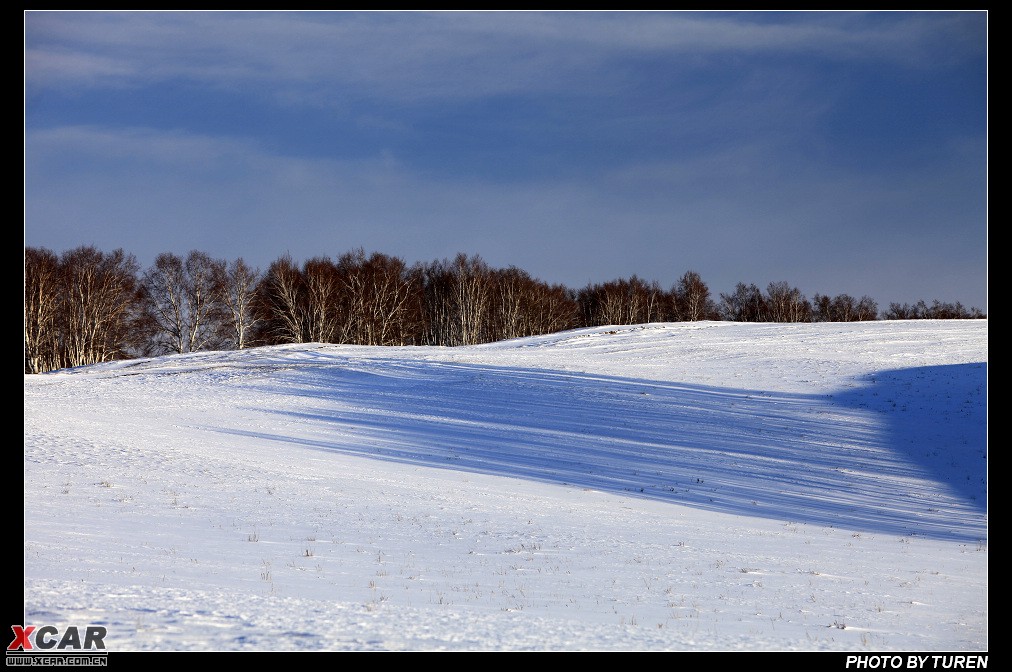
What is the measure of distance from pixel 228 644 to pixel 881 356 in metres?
38.2

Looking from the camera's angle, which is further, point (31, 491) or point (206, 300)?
point (206, 300)

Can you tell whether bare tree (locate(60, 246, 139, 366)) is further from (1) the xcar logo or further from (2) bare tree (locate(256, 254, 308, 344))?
(1) the xcar logo

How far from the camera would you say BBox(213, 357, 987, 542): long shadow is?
1711cm

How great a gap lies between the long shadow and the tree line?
2895cm

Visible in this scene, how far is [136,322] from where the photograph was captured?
57.8 m

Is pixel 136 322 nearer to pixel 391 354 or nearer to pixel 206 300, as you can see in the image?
pixel 206 300

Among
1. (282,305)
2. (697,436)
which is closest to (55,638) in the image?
(697,436)

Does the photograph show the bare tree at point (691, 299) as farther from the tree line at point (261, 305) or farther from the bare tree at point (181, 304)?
the bare tree at point (181, 304)

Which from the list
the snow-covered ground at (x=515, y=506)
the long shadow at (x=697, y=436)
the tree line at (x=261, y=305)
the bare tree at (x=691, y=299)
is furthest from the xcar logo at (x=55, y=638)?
the bare tree at (x=691, y=299)

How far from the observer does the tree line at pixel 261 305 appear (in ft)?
180

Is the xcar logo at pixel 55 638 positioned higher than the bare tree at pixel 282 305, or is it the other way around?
the bare tree at pixel 282 305

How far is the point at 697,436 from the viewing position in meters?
22.9

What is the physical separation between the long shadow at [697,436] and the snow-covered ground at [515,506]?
131 mm
